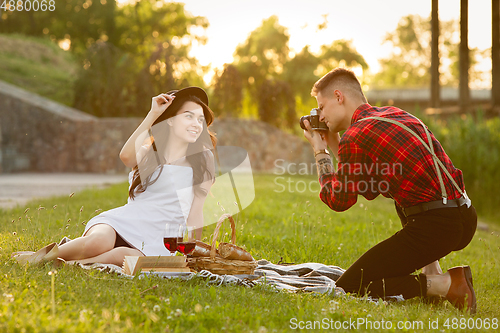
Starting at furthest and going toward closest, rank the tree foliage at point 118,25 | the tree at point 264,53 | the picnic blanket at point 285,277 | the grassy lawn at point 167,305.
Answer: the tree foliage at point 118,25, the tree at point 264,53, the picnic blanket at point 285,277, the grassy lawn at point 167,305

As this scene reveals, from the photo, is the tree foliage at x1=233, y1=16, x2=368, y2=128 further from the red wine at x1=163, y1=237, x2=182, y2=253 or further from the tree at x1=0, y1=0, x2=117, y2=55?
the red wine at x1=163, y1=237, x2=182, y2=253

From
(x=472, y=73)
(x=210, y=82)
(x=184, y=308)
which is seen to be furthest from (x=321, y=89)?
(x=472, y=73)

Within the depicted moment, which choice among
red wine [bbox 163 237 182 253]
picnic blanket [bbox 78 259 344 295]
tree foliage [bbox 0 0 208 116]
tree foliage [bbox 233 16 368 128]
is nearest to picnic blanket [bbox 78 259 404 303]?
picnic blanket [bbox 78 259 344 295]

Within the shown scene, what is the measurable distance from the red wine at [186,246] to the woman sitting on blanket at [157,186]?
0.20 metres

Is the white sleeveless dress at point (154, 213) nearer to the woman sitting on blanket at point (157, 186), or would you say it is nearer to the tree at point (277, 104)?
the woman sitting on blanket at point (157, 186)

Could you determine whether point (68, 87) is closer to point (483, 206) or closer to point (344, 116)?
point (483, 206)

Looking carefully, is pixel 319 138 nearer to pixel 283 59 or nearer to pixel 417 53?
pixel 283 59

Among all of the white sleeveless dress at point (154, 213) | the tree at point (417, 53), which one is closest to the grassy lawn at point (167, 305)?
the white sleeveless dress at point (154, 213)

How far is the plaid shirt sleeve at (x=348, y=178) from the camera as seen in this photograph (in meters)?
3.04

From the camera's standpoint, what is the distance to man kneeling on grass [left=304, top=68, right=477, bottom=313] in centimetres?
300

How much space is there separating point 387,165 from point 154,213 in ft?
5.84

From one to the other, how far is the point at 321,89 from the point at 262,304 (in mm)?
1612

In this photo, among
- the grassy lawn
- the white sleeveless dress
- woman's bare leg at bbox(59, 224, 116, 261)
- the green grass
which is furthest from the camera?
the green grass

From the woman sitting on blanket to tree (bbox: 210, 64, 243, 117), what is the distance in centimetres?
1250
